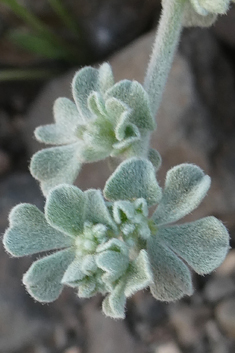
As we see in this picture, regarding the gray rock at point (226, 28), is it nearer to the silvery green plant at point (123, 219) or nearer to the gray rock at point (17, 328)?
the silvery green plant at point (123, 219)

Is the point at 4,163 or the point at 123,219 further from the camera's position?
the point at 4,163

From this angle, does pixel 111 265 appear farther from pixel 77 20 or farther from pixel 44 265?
pixel 77 20

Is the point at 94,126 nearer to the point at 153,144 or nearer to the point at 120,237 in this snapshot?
the point at 120,237

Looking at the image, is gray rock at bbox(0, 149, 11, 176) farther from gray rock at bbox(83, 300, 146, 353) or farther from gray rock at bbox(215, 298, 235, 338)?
gray rock at bbox(215, 298, 235, 338)

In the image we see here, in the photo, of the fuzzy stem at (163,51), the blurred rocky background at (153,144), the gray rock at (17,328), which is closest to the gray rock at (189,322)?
the blurred rocky background at (153,144)

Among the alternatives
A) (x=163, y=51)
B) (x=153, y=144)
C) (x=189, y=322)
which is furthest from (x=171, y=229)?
(x=189, y=322)

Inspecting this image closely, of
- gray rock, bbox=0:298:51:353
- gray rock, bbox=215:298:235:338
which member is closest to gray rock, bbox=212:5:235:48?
gray rock, bbox=215:298:235:338

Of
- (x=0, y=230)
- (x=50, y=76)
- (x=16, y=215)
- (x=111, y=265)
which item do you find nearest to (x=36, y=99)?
(x=50, y=76)
